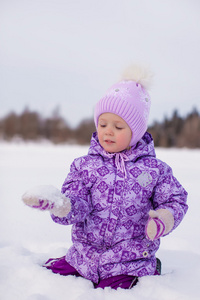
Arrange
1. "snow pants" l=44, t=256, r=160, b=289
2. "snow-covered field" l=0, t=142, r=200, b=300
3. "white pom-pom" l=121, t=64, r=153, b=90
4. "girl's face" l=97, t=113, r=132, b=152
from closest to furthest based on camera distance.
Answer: "snow-covered field" l=0, t=142, r=200, b=300 < "snow pants" l=44, t=256, r=160, b=289 < "girl's face" l=97, t=113, r=132, b=152 < "white pom-pom" l=121, t=64, r=153, b=90

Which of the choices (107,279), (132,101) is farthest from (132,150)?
(107,279)

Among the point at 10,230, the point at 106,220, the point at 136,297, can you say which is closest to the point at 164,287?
the point at 136,297

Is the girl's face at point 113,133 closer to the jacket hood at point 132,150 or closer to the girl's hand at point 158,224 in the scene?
the jacket hood at point 132,150

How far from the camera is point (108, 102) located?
1757 millimetres

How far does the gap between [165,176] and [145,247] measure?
0.37 meters

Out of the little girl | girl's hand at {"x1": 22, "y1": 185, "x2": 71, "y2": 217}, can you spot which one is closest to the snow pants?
the little girl

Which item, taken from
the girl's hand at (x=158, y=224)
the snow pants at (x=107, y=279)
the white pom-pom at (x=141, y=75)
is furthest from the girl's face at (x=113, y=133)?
the snow pants at (x=107, y=279)

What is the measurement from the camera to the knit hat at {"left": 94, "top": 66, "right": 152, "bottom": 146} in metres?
1.74

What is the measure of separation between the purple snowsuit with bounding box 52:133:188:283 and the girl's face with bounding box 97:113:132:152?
50 millimetres

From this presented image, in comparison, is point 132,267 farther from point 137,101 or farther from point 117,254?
point 137,101

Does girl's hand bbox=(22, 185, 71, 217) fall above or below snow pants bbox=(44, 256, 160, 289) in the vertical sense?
above

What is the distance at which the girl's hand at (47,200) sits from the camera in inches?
48.0

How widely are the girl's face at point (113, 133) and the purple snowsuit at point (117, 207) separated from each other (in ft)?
0.16

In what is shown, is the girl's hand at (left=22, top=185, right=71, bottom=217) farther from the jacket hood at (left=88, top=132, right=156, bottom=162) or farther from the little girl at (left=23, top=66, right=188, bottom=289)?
the jacket hood at (left=88, top=132, right=156, bottom=162)
